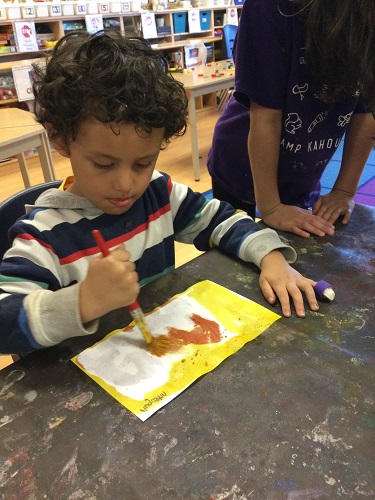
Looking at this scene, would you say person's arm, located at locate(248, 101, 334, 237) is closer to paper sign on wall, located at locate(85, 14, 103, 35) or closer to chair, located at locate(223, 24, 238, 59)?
paper sign on wall, located at locate(85, 14, 103, 35)

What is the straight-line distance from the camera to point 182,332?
0.67m

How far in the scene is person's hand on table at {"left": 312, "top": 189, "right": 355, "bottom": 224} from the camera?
3.32 ft

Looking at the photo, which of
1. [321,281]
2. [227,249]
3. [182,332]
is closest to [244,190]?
[227,249]

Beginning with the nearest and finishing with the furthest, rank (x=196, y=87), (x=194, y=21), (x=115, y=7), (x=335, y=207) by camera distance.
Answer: (x=335, y=207)
(x=196, y=87)
(x=115, y=7)
(x=194, y=21)

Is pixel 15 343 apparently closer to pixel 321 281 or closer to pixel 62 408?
pixel 62 408

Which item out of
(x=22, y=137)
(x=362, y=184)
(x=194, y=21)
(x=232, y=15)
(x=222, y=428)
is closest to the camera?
(x=222, y=428)

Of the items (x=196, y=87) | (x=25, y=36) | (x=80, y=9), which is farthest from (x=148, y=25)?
(x=196, y=87)

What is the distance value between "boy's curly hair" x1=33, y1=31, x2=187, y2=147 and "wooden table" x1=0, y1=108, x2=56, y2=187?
0.99 metres

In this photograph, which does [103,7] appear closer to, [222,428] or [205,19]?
[205,19]

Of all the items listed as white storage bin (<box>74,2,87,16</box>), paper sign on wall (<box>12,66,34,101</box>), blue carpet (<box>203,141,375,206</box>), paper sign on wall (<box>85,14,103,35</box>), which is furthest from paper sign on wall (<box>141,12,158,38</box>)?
blue carpet (<box>203,141,375,206</box>)

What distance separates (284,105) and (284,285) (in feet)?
1.43

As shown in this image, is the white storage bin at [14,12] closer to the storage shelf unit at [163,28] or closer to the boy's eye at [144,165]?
the storage shelf unit at [163,28]

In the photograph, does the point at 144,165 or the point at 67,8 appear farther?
the point at 67,8

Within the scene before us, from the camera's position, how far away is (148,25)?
445cm
